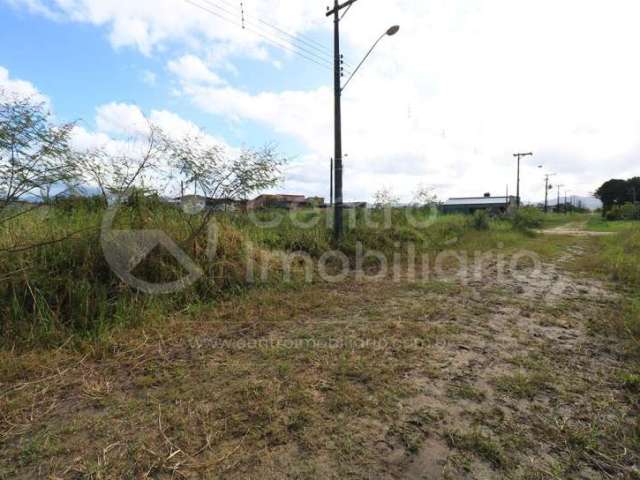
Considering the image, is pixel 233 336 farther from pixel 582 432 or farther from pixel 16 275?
pixel 582 432

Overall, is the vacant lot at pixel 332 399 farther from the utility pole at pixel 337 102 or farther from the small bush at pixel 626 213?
the small bush at pixel 626 213

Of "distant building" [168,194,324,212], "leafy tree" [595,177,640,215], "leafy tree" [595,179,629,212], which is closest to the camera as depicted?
"distant building" [168,194,324,212]

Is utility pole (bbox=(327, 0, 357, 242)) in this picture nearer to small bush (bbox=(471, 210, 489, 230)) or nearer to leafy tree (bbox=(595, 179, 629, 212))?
small bush (bbox=(471, 210, 489, 230))

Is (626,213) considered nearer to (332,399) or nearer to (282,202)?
(282,202)

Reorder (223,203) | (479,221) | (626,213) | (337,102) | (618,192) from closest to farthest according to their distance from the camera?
(223,203) → (337,102) → (479,221) → (626,213) → (618,192)

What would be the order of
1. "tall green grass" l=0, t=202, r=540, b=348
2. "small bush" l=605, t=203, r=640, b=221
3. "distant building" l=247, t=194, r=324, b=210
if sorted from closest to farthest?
1. "tall green grass" l=0, t=202, r=540, b=348
2. "distant building" l=247, t=194, r=324, b=210
3. "small bush" l=605, t=203, r=640, b=221

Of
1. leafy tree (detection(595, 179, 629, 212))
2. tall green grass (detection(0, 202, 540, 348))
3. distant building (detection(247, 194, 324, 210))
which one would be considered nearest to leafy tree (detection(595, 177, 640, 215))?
leafy tree (detection(595, 179, 629, 212))

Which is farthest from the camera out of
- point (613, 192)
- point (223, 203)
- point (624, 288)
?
point (613, 192)

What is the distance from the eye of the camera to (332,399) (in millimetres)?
1997

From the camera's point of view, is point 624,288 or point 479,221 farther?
point 479,221

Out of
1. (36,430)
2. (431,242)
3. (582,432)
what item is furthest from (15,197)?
(431,242)

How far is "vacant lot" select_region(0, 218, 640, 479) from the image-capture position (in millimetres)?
1521

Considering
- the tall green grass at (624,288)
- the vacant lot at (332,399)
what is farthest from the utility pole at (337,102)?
the tall green grass at (624,288)

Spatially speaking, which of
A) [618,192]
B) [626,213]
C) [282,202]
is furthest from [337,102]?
[618,192]
